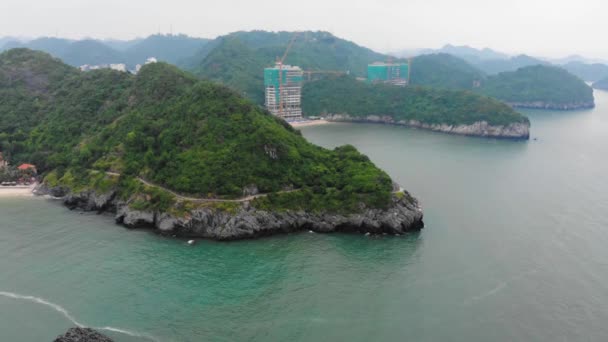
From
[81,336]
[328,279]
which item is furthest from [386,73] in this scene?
[81,336]

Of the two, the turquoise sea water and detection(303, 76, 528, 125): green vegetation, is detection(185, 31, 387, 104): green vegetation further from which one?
the turquoise sea water

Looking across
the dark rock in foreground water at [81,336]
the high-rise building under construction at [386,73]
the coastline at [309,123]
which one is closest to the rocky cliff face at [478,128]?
the coastline at [309,123]

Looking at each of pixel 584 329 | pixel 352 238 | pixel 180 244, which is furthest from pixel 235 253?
pixel 584 329

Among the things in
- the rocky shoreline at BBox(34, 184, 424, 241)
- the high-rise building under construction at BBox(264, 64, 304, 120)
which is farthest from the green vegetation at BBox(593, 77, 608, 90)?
the rocky shoreline at BBox(34, 184, 424, 241)

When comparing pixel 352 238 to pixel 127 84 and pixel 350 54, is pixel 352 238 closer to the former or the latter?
pixel 127 84

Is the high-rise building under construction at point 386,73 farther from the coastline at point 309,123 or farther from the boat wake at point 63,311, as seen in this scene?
the boat wake at point 63,311

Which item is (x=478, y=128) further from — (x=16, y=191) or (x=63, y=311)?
(x=63, y=311)

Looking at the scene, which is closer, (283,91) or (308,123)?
(308,123)
